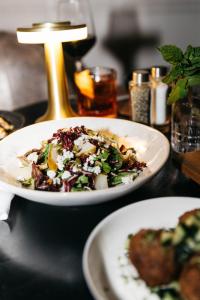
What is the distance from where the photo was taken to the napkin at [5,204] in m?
0.80

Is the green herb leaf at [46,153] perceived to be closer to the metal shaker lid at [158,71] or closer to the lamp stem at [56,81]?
the lamp stem at [56,81]

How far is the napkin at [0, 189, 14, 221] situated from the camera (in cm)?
80

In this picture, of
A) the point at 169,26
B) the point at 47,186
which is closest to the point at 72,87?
the point at 169,26

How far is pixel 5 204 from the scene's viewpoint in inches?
31.8

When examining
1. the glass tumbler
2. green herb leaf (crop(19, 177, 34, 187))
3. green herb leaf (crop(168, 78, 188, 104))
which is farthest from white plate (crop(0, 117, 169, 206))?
the glass tumbler

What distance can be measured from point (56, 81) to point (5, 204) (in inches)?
23.6

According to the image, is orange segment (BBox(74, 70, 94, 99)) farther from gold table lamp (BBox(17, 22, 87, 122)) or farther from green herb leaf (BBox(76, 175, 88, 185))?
green herb leaf (BBox(76, 175, 88, 185))

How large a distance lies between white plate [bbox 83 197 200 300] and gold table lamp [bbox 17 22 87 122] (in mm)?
706

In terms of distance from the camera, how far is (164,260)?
529 millimetres

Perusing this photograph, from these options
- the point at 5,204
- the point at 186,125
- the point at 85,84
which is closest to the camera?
the point at 5,204

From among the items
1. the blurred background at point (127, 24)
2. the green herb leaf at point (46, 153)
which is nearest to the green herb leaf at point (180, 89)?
the green herb leaf at point (46, 153)

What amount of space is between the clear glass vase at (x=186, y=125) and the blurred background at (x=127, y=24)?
1.32 metres

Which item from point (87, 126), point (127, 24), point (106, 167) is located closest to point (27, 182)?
point (106, 167)

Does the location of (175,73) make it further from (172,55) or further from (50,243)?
(50,243)
